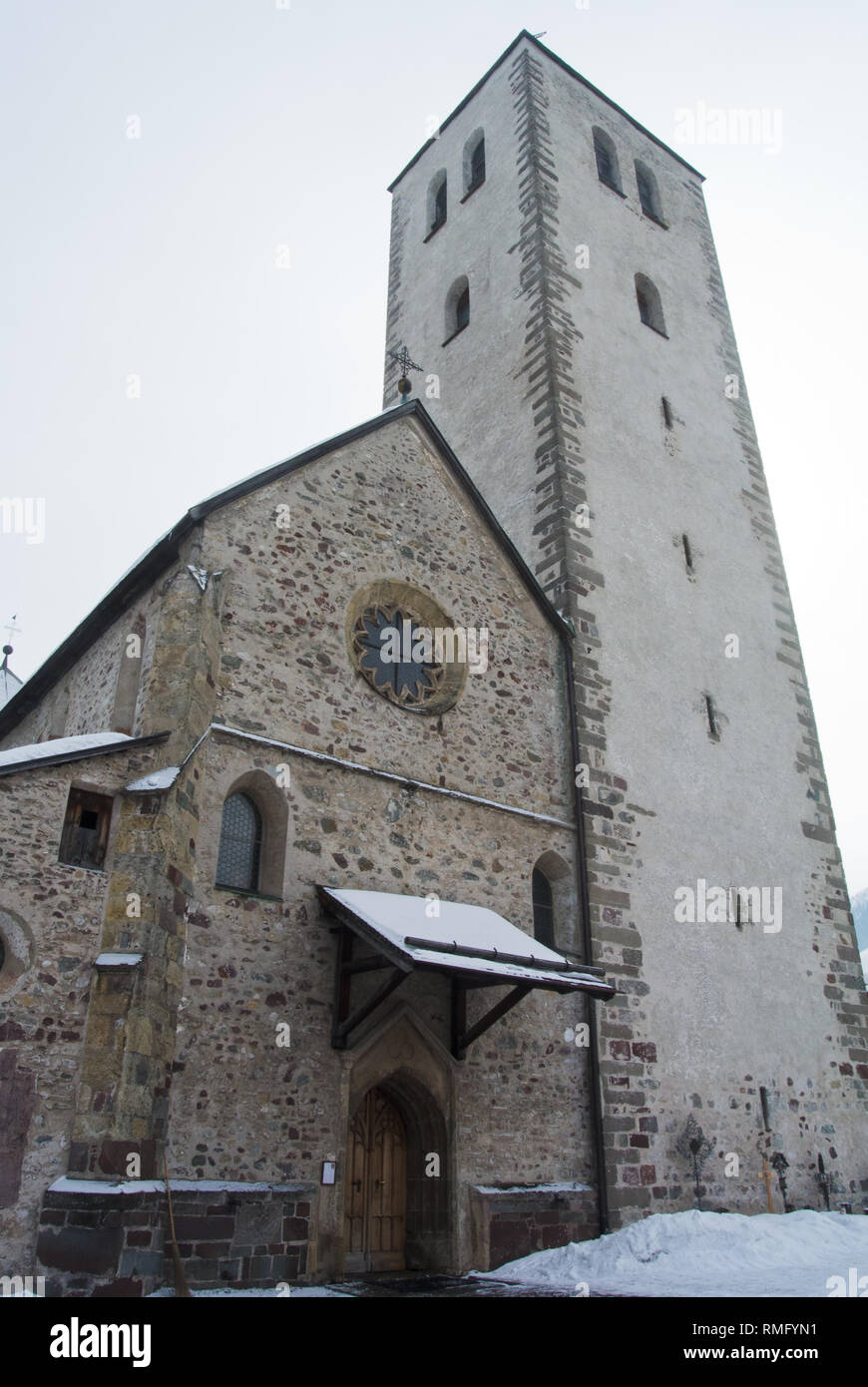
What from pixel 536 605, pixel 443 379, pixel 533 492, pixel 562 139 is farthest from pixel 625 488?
pixel 562 139

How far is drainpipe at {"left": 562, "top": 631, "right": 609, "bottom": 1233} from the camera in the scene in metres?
10.9

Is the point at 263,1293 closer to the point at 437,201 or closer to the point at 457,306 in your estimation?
the point at 457,306

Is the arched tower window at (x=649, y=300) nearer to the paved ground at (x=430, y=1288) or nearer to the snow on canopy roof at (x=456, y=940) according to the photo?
the snow on canopy roof at (x=456, y=940)

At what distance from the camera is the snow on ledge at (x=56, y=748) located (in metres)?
8.39

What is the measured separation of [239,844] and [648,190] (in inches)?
720

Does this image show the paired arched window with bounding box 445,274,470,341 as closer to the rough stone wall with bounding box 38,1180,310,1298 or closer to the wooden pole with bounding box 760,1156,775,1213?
the wooden pole with bounding box 760,1156,775,1213

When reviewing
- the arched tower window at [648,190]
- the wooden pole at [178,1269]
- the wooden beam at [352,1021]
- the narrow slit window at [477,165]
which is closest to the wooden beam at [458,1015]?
the wooden beam at [352,1021]

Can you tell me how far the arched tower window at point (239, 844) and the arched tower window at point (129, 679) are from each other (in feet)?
5.37

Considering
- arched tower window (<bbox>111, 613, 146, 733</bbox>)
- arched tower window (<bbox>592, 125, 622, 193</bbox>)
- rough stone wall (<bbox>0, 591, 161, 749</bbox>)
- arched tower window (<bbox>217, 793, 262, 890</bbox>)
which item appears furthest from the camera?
arched tower window (<bbox>592, 125, 622, 193</bbox>)

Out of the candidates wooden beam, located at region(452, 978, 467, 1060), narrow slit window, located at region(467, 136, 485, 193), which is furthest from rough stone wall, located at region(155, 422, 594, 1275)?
narrow slit window, located at region(467, 136, 485, 193)

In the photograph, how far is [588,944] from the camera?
11.9 metres

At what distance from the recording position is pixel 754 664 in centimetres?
1673

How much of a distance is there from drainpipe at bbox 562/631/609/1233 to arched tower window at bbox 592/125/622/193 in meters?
12.0

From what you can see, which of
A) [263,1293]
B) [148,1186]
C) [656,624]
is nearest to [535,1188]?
[263,1293]
